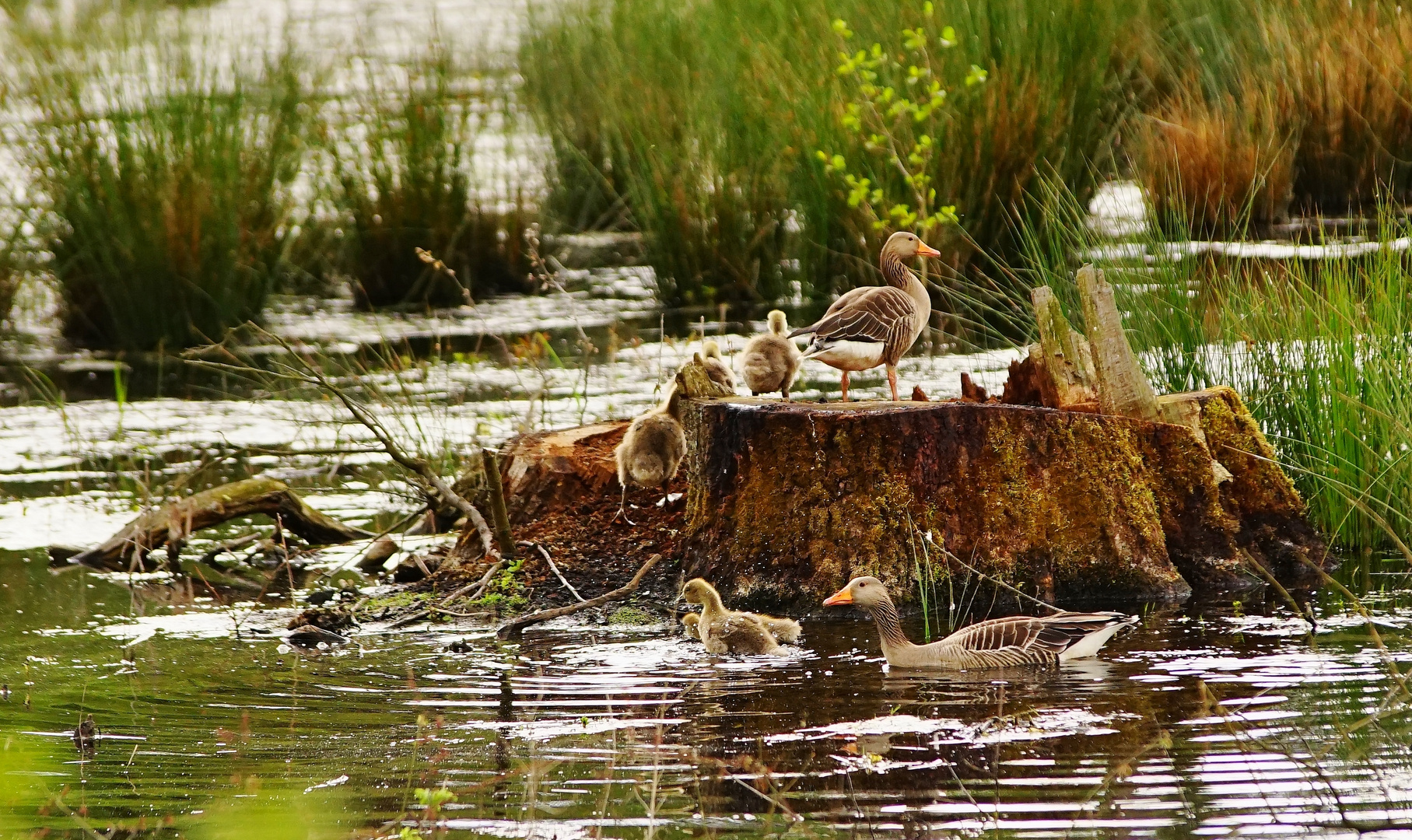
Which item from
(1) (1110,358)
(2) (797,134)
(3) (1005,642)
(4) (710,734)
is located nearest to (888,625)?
(3) (1005,642)

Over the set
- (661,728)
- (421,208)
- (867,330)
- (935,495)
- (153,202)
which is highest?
(153,202)

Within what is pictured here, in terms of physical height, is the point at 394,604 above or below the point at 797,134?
below

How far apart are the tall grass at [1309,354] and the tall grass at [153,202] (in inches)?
319

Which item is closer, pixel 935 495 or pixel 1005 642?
pixel 1005 642

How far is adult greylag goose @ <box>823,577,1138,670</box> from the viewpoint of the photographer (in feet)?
20.7

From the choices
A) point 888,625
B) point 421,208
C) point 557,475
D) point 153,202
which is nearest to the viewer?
point 888,625

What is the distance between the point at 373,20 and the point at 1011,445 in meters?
22.2

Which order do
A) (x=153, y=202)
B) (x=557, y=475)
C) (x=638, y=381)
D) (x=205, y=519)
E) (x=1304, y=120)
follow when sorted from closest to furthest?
(x=557, y=475) < (x=205, y=519) < (x=638, y=381) < (x=153, y=202) < (x=1304, y=120)

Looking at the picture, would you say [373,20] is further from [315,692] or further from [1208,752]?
[1208,752]

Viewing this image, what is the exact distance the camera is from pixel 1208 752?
504cm

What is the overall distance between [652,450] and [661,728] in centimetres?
245

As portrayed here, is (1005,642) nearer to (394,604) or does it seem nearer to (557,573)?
(557,573)

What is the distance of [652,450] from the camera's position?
25.8 feet

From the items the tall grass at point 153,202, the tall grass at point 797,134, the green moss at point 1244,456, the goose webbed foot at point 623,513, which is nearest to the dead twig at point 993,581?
the green moss at point 1244,456
